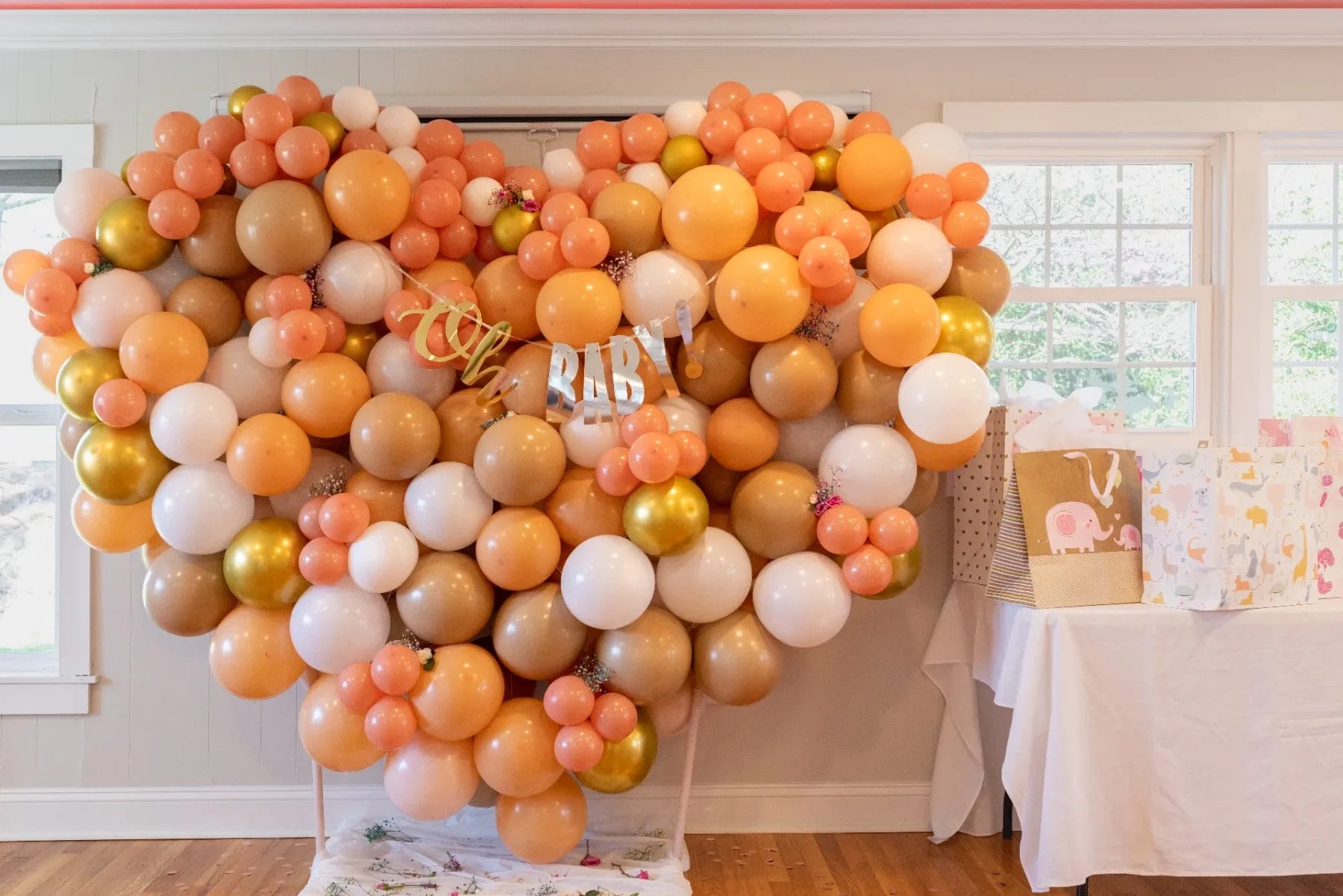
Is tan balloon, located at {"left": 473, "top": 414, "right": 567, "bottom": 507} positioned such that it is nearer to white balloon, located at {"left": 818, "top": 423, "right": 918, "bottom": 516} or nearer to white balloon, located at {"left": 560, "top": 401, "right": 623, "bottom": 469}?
white balloon, located at {"left": 560, "top": 401, "right": 623, "bottom": 469}

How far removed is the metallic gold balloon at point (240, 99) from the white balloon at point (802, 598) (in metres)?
1.64

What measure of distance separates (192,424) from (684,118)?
4.27 ft

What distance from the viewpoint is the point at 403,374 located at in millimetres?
2293

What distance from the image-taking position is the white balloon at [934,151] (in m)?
2.35

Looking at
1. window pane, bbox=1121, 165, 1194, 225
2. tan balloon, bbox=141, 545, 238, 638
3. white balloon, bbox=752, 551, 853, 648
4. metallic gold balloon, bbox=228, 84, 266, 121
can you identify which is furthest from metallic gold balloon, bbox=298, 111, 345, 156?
window pane, bbox=1121, 165, 1194, 225

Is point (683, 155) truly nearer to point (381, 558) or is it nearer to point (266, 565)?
point (381, 558)

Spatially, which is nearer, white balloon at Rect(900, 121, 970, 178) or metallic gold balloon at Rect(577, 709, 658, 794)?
metallic gold balloon at Rect(577, 709, 658, 794)

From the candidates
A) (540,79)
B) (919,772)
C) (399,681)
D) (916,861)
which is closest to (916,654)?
(919,772)

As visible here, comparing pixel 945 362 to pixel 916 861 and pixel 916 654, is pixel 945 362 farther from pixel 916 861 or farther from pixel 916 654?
pixel 916 861

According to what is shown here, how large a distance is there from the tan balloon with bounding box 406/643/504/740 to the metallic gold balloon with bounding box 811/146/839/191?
1.35 meters

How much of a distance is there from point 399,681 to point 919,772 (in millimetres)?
1521

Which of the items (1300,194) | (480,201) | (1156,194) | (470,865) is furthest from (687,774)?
(1300,194)

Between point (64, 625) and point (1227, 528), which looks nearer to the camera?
point (1227, 528)

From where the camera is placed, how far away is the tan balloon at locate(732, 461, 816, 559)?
7.24 ft
